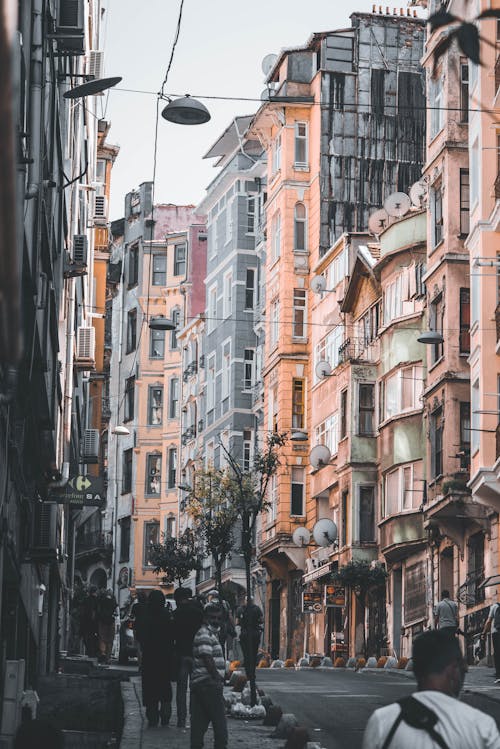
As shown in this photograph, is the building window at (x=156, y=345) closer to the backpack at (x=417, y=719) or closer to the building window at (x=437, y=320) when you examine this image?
the building window at (x=437, y=320)

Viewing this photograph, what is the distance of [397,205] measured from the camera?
50750mm

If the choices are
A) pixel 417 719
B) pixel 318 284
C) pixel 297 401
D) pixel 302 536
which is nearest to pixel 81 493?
pixel 417 719

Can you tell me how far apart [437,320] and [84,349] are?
31.8 ft

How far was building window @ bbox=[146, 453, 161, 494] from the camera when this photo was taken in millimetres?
89812

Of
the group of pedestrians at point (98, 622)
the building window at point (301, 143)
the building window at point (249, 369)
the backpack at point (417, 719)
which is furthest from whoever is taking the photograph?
the building window at point (249, 369)

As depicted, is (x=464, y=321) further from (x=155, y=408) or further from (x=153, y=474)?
(x=155, y=408)

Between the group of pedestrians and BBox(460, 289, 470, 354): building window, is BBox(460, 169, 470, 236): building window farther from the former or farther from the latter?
the group of pedestrians

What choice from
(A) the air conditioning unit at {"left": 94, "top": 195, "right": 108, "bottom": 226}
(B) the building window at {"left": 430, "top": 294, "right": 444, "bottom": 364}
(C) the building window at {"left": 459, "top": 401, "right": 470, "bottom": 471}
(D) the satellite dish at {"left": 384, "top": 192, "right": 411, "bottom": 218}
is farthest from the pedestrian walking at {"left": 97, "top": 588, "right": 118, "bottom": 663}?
(D) the satellite dish at {"left": 384, "top": 192, "right": 411, "bottom": 218}

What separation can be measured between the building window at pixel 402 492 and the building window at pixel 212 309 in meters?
31.0

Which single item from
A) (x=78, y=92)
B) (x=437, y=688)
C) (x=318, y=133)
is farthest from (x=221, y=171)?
(x=437, y=688)

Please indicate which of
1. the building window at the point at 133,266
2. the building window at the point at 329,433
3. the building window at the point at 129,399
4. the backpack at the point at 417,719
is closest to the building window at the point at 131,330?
the building window at the point at 133,266

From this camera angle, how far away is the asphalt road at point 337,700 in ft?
61.4

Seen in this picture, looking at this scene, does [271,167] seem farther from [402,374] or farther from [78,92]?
[78,92]

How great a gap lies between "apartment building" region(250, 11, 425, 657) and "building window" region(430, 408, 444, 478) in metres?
18.7
